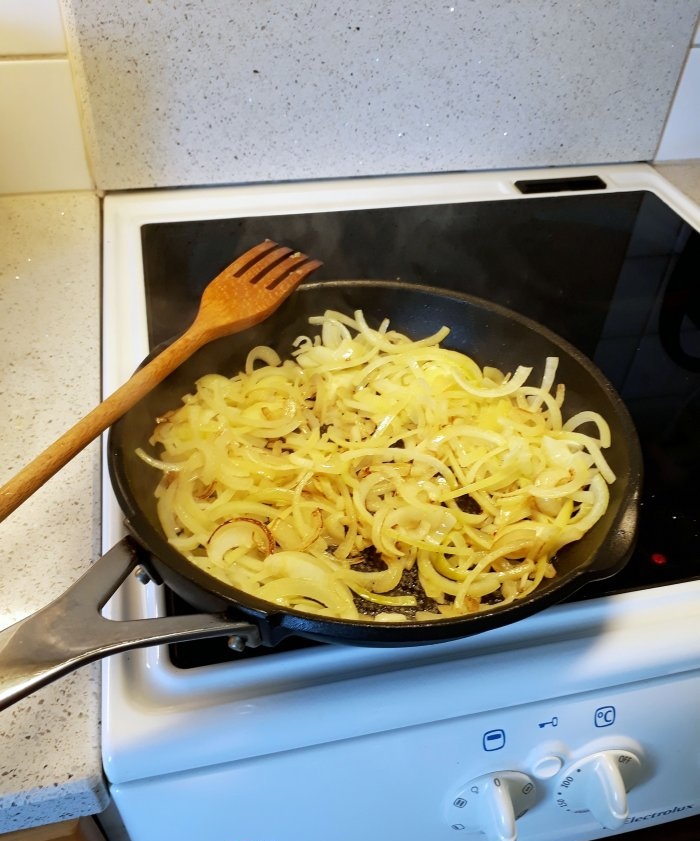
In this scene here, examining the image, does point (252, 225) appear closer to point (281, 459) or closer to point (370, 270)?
point (370, 270)

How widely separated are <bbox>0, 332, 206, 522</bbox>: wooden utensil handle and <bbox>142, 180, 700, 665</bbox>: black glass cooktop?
6.0 inches

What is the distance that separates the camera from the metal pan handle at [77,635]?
1.37 feet

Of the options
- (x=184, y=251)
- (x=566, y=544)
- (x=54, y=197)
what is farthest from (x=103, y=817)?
(x=54, y=197)

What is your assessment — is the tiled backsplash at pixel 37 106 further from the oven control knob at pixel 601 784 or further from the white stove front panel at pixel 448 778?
the oven control knob at pixel 601 784

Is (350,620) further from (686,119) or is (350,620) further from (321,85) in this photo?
(686,119)

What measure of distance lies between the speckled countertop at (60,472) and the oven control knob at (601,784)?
341mm

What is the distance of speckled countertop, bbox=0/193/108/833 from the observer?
470 millimetres

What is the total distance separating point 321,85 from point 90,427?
0.58 meters

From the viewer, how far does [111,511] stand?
0.60m

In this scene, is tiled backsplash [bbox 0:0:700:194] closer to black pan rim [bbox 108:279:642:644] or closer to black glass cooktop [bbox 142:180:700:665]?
black glass cooktop [bbox 142:180:700:665]

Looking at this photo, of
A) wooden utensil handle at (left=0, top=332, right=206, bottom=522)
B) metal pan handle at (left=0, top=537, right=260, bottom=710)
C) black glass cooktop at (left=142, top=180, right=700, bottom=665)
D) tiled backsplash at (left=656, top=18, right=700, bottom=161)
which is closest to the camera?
metal pan handle at (left=0, top=537, right=260, bottom=710)

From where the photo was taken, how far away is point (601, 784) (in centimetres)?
58

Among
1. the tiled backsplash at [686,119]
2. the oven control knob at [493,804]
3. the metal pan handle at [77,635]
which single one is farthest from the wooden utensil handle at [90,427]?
the tiled backsplash at [686,119]

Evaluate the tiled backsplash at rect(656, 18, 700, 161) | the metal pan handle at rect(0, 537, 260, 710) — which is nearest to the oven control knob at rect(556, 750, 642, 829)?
the metal pan handle at rect(0, 537, 260, 710)
